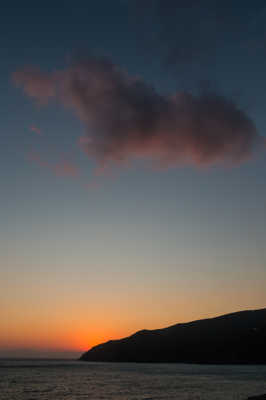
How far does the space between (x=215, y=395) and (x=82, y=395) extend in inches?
1034

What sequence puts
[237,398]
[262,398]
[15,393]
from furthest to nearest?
1. [15,393]
2. [237,398]
3. [262,398]

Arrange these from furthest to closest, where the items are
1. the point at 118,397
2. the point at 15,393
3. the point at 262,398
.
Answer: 1. the point at 15,393
2. the point at 118,397
3. the point at 262,398

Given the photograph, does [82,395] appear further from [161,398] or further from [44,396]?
[161,398]

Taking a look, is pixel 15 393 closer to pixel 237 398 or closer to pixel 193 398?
pixel 193 398

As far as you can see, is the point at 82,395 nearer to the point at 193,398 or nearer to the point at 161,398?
the point at 161,398

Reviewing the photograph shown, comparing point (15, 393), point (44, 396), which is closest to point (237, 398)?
point (44, 396)

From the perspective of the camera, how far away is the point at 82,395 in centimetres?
7456

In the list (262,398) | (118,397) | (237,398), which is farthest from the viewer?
(118,397)

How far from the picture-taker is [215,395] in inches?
2832

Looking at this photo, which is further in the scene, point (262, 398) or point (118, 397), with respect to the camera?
point (118, 397)

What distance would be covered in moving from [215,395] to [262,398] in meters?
20.1

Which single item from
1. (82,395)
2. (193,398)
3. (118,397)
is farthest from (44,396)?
(193,398)

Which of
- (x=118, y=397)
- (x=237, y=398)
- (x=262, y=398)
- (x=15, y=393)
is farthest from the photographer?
(x=15, y=393)

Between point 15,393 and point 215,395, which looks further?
point 15,393
